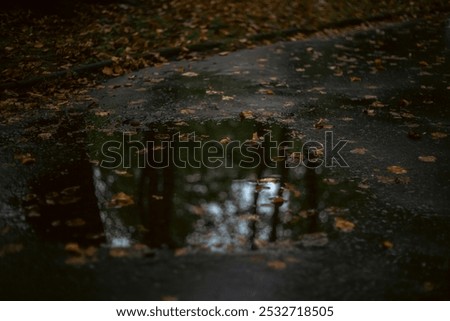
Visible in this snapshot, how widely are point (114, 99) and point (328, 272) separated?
3.84m

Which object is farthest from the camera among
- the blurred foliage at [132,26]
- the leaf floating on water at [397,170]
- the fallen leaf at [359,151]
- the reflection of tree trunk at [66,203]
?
the blurred foliage at [132,26]

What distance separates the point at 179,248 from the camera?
9.66ft

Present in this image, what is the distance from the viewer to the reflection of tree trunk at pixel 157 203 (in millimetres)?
3068

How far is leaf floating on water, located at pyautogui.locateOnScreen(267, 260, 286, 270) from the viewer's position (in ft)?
9.10

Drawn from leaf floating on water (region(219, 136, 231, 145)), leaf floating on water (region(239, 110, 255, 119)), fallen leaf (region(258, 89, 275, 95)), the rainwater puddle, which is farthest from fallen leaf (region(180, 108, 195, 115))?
fallen leaf (region(258, 89, 275, 95))

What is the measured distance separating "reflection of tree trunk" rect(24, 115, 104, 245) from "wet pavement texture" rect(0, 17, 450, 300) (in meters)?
0.01

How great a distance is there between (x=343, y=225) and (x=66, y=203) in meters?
2.14

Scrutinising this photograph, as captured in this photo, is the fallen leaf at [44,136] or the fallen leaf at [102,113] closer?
the fallen leaf at [44,136]

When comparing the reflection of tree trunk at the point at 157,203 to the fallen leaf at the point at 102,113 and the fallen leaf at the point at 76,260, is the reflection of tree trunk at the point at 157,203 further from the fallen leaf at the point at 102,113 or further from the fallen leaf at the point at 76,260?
the fallen leaf at the point at 102,113

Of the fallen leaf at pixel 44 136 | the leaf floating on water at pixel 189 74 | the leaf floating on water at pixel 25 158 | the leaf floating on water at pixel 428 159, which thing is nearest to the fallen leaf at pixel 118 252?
the leaf floating on water at pixel 25 158

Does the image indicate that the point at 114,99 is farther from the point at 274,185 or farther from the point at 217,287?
the point at 217,287

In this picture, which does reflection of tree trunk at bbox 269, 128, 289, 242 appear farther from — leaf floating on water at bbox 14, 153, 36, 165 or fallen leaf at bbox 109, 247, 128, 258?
leaf floating on water at bbox 14, 153, 36, 165

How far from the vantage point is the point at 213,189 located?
12.0 ft

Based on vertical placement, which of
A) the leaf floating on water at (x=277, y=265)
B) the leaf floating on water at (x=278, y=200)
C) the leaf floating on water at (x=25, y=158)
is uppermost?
the leaf floating on water at (x=25, y=158)
